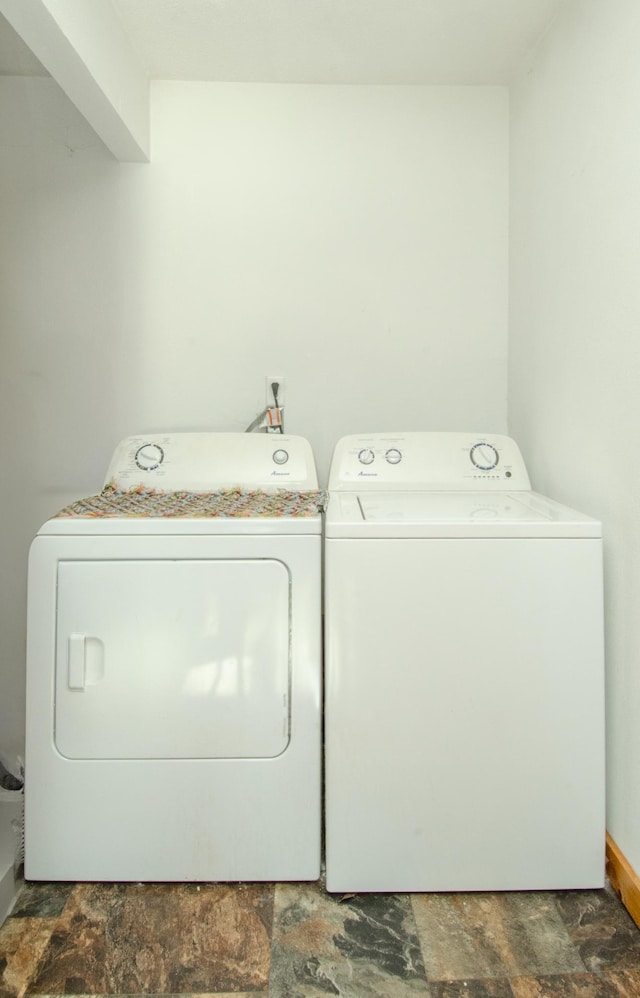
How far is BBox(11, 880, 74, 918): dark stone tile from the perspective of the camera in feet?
4.56

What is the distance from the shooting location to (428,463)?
1.97 metres

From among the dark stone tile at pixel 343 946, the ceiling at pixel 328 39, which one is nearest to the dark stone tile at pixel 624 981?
the dark stone tile at pixel 343 946

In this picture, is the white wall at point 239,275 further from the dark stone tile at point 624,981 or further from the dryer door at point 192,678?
the dark stone tile at point 624,981

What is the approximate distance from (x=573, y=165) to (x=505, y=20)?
0.50 metres

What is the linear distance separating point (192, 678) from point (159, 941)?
0.50 meters

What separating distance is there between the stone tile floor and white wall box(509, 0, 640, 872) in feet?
0.82

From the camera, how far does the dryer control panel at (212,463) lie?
1939mm

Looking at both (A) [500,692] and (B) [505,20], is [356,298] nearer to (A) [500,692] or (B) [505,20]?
(B) [505,20]

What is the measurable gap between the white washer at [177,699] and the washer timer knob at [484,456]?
0.71 m

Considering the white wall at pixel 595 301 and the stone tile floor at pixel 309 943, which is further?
the white wall at pixel 595 301

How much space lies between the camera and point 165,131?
85.3 inches

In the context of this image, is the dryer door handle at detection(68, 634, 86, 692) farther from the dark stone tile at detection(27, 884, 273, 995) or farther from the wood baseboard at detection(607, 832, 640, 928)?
the wood baseboard at detection(607, 832, 640, 928)

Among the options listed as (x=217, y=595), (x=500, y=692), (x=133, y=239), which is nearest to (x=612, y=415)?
(x=500, y=692)

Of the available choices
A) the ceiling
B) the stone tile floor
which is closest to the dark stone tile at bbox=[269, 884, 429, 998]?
the stone tile floor
